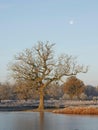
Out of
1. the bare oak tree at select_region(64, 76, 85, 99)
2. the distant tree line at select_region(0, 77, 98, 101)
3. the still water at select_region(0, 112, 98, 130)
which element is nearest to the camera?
the still water at select_region(0, 112, 98, 130)

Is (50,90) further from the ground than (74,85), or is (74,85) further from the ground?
(74,85)

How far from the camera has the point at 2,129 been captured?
2444cm

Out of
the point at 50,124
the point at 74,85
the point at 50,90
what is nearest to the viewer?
the point at 50,124

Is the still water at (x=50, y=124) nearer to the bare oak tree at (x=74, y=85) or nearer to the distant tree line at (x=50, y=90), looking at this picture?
the distant tree line at (x=50, y=90)

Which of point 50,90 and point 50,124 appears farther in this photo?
point 50,90

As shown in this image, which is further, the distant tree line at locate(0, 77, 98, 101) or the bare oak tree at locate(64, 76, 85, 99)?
the bare oak tree at locate(64, 76, 85, 99)

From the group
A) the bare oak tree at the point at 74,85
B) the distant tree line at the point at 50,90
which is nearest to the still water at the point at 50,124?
the distant tree line at the point at 50,90

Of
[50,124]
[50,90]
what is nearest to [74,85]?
[50,90]

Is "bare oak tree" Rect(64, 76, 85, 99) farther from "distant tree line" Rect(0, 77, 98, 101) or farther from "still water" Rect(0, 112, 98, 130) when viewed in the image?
"still water" Rect(0, 112, 98, 130)

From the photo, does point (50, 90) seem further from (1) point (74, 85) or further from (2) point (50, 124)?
(2) point (50, 124)

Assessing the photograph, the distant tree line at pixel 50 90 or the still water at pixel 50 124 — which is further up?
the distant tree line at pixel 50 90

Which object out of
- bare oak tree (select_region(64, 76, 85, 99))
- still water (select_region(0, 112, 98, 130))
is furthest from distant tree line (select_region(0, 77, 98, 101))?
still water (select_region(0, 112, 98, 130))

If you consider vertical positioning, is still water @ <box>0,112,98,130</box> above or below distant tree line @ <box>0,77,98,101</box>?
below

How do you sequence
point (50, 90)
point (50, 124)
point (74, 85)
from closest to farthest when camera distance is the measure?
point (50, 124)
point (50, 90)
point (74, 85)
